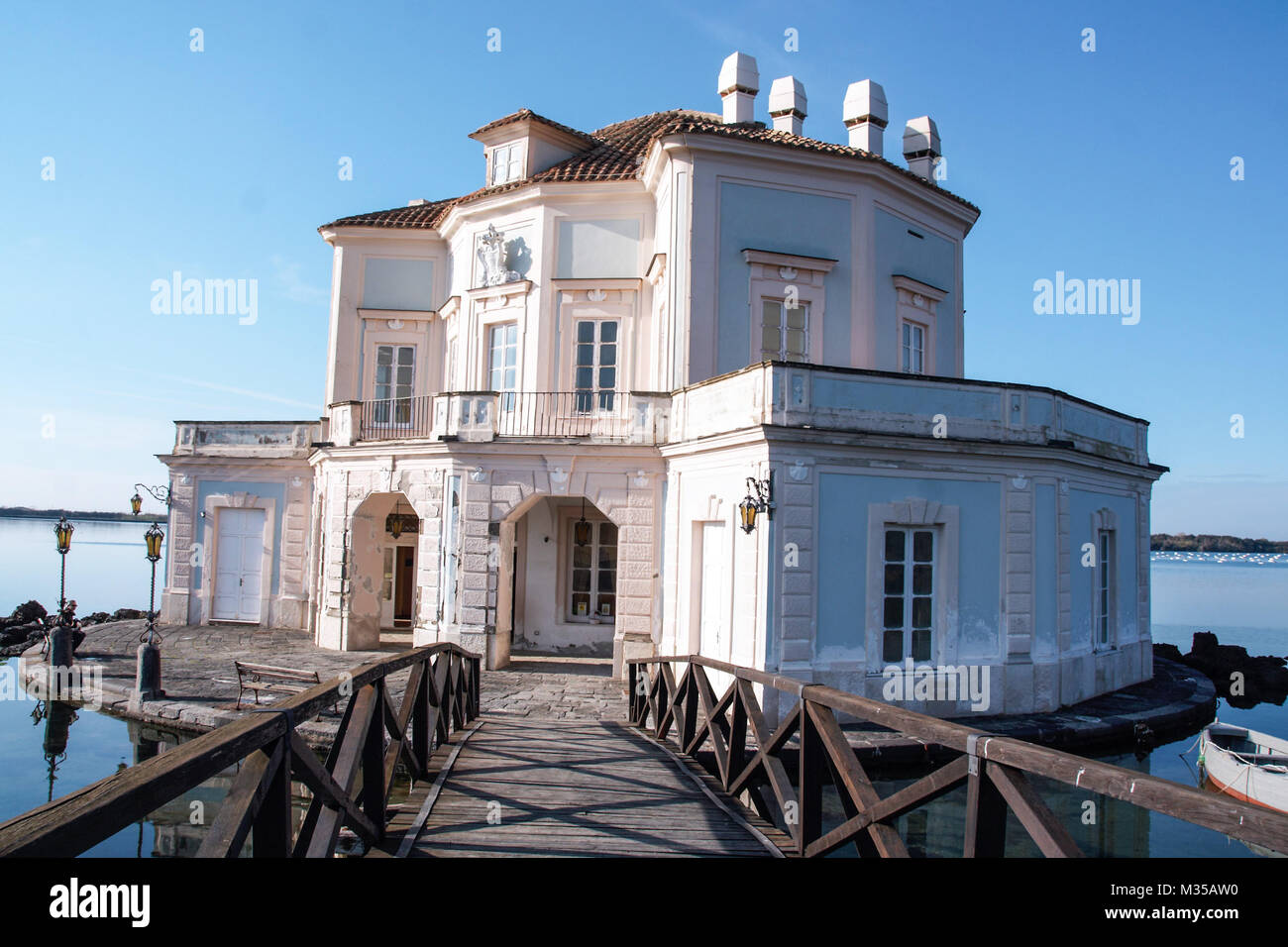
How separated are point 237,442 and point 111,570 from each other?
7418 cm

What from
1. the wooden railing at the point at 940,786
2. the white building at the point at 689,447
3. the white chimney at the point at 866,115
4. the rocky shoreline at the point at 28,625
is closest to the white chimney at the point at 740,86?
the white building at the point at 689,447

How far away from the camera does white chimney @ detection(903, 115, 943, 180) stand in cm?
1858

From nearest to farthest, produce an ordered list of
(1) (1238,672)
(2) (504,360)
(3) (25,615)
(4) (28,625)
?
(2) (504,360) < (1) (1238,672) < (4) (28,625) < (3) (25,615)

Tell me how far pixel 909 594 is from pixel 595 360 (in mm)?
7945

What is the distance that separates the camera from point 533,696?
12789 mm

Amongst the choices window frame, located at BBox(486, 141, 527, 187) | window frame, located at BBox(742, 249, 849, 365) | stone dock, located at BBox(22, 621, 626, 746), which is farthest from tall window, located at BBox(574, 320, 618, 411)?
stone dock, located at BBox(22, 621, 626, 746)

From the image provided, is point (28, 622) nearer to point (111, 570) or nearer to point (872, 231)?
point (872, 231)

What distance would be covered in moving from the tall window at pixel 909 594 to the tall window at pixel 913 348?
5596mm

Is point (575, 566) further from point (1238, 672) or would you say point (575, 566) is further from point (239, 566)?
point (1238, 672)

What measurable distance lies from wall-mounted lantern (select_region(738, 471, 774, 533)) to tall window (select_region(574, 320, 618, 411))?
5.95 m

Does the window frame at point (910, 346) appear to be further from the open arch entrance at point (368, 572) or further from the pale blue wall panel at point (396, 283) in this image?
the pale blue wall panel at point (396, 283)

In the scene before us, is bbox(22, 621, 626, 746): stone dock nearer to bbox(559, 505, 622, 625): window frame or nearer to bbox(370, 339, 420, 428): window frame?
bbox(559, 505, 622, 625): window frame

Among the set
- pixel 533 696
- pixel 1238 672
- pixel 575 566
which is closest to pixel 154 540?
pixel 533 696

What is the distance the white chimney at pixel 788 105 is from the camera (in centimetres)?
1766
